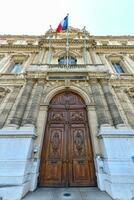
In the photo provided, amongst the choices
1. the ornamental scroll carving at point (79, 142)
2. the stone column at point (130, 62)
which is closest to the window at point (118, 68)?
the stone column at point (130, 62)

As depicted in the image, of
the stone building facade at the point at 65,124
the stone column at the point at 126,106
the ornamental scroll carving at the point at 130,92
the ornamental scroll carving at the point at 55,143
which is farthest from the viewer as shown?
the ornamental scroll carving at the point at 130,92

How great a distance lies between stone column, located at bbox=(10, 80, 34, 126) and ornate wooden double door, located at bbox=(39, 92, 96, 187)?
5.52ft

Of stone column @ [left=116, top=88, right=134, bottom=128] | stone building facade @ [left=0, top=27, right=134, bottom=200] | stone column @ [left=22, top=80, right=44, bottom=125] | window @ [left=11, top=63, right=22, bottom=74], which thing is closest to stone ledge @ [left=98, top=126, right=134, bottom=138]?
stone building facade @ [left=0, top=27, right=134, bottom=200]

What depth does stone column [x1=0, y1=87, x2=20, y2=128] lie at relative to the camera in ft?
24.9

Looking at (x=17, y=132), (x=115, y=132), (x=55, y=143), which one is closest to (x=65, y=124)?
(x=55, y=143)

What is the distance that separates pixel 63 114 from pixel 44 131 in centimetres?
167

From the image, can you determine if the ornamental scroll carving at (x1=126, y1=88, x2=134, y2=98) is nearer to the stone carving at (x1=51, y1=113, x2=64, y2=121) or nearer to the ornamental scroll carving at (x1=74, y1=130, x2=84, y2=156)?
the ornamental scroll carving at (x1=74, y1=130, x2=84, y2=156)

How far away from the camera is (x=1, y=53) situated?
45.4 feet

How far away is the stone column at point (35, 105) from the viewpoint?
716cm

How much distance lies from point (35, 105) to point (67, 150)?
338 cm

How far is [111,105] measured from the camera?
7.93 metres

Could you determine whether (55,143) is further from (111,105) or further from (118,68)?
(118,68)

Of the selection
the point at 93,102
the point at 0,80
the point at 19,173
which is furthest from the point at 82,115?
the point at 0,80

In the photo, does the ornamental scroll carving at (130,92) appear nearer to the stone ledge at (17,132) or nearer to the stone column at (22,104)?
the stone column at (22,104)
